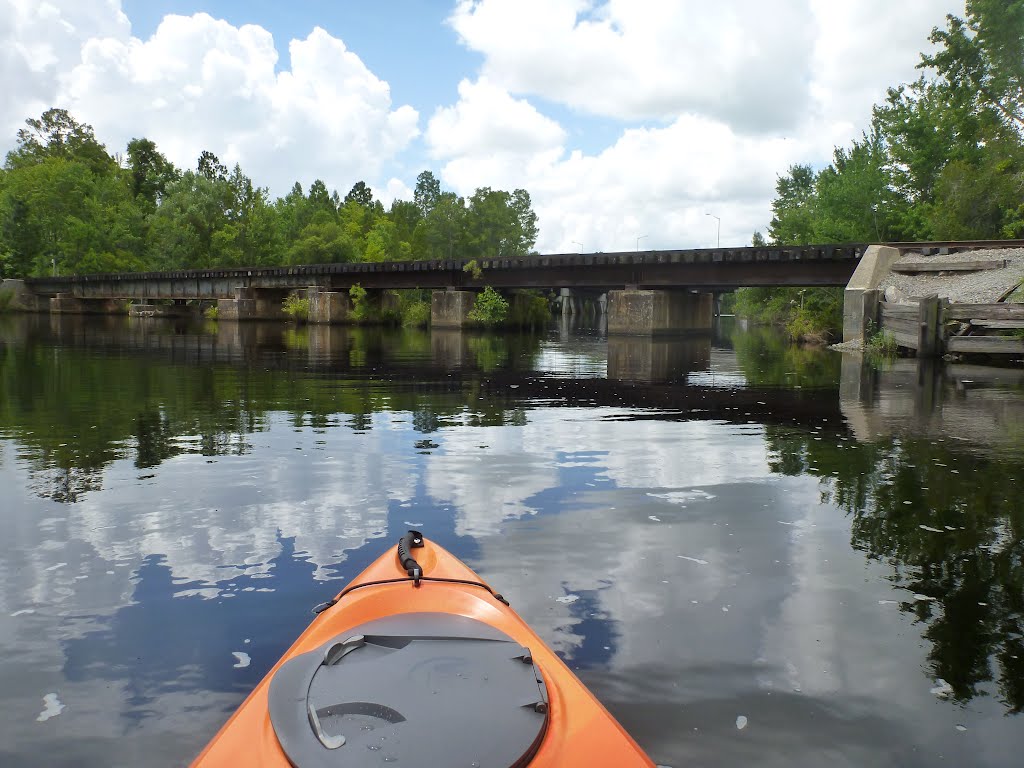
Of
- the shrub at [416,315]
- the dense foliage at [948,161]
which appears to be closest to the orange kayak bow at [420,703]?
the dense foliage at [948,161]

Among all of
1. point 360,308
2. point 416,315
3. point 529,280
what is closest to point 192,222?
point 360,308

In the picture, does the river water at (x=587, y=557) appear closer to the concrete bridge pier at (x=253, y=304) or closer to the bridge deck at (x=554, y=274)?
the bridge deck at (x=554, y=274)

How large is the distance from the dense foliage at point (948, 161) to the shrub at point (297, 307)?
138 ft

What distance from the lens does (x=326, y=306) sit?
66.6m

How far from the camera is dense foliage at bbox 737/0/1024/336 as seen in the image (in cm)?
4328

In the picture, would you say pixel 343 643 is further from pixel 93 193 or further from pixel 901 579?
pixel 93 193

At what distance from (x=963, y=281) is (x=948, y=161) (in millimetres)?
25298

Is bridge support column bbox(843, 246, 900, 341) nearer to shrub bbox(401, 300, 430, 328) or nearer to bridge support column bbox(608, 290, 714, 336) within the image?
bridge support column bbox(608, 290, 714, 336)

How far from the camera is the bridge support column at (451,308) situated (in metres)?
61.7

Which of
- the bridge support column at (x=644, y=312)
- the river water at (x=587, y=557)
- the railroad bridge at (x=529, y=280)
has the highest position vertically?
the railroad bridge at (x=529, y=280)

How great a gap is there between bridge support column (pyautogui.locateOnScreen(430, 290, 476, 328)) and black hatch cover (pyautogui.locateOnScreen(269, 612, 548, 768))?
58435mm

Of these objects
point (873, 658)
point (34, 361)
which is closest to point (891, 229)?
point (34, 361)

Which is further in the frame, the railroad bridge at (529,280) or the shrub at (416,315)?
the shrub at (416,315)

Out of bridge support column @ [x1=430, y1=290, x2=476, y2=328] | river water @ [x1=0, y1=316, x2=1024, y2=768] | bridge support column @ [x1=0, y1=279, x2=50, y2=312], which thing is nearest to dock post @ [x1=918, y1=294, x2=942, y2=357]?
river water @ [x1=0, y1=316, x2=1024, y2=768]
